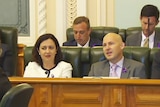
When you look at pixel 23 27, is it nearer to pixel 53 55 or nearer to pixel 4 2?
pixel 4 2

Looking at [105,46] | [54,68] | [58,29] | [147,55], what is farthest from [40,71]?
[58,29]

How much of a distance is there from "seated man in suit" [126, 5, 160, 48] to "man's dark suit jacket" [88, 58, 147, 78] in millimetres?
1140

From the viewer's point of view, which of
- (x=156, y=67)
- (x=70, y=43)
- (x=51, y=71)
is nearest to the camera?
(x=156, y=67)

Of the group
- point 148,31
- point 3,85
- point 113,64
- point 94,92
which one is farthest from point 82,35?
point 3,85

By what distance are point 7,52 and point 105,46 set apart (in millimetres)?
1273

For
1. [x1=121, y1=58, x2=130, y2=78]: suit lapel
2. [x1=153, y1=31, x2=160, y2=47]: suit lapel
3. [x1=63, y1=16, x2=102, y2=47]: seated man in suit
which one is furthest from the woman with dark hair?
[x1=153, y1=31, x2=160, y2=47]: suit lapel

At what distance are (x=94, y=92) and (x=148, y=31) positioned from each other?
190cm

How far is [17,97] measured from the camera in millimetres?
2197

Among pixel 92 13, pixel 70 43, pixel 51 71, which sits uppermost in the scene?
pixel 92 13

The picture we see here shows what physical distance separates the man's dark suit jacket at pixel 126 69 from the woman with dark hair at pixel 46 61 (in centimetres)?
26

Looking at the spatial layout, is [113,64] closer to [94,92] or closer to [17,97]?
[94,92]

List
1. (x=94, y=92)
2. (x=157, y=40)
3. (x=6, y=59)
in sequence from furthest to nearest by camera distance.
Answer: (x=157, y=40) → (x=6, y=59) → (x=94, y=92)

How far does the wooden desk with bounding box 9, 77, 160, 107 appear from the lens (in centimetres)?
344

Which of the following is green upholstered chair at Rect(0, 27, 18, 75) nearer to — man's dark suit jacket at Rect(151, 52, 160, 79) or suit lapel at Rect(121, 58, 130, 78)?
suit lapel at Rect(121, 58, 130, 78)
